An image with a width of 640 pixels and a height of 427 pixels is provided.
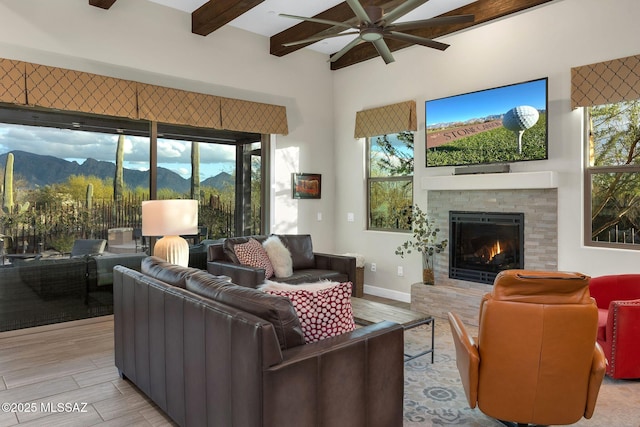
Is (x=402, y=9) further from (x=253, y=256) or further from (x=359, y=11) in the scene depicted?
(x=253, y=256)

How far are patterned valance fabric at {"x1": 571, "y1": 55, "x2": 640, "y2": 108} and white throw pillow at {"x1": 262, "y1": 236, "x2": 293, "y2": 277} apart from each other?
323cm

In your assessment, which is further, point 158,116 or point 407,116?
point 407,116

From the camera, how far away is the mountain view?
425 cm

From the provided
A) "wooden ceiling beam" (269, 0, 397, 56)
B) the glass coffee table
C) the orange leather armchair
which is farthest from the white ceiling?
the orange leather armchair

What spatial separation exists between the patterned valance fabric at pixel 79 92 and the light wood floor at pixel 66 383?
2.21 metres

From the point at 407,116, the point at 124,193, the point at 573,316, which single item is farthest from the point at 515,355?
the point at 124,193

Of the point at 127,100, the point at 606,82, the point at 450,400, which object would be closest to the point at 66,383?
the point at 450,400

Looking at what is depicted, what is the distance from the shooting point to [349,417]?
203 cm

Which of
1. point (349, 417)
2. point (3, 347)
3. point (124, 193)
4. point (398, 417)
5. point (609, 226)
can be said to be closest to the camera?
point (349, 417)

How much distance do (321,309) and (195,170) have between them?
3.78 meters

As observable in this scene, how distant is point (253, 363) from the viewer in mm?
1743

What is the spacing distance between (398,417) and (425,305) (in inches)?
113

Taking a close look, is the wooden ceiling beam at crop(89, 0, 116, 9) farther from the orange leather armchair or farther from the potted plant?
the orange leather armchair

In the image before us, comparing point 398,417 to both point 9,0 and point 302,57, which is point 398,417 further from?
point 302,57
